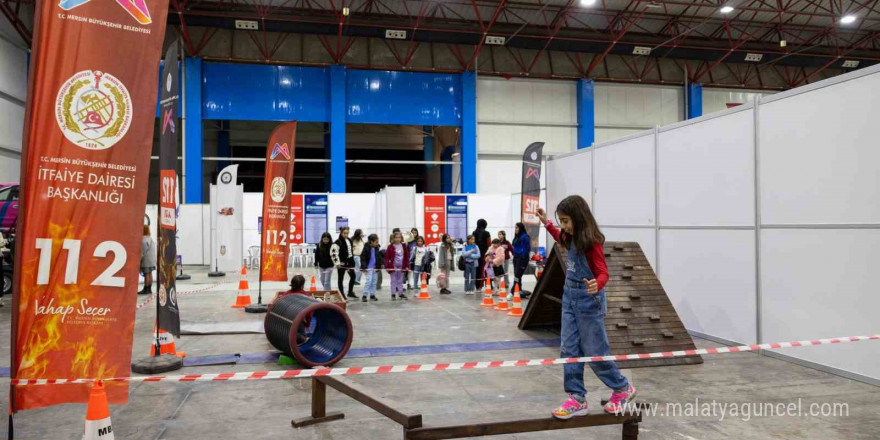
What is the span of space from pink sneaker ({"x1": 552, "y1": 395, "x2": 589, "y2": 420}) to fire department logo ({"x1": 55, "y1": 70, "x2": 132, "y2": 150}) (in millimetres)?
3471

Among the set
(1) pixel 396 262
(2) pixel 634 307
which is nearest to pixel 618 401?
(2) pixel 634 307

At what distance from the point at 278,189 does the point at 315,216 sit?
1060cm

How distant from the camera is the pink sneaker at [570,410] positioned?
3.82m

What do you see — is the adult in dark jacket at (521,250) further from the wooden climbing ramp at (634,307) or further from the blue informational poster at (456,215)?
the blue informational poster at (456,215)

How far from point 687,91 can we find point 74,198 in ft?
95.2

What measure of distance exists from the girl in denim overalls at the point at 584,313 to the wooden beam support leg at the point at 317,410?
6.24 feet

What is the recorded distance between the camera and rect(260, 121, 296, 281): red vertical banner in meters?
10.5

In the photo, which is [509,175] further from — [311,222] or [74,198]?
[74,198]

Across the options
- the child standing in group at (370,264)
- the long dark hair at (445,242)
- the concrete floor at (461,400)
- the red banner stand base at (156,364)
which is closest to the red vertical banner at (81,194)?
the concrete floor at (461,400)

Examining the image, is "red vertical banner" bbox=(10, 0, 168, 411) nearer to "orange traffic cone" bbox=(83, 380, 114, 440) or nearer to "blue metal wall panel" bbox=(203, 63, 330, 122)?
"orange traffic cone" bbox=(83, 380, 114, 440)

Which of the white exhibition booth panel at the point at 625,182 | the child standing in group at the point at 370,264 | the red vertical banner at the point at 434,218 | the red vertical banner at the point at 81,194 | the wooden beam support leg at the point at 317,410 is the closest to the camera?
the red vertical banner at the point at 81,194

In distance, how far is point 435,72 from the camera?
26031 mm

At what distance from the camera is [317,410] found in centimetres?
462

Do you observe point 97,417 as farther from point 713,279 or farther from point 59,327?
point 713,279
